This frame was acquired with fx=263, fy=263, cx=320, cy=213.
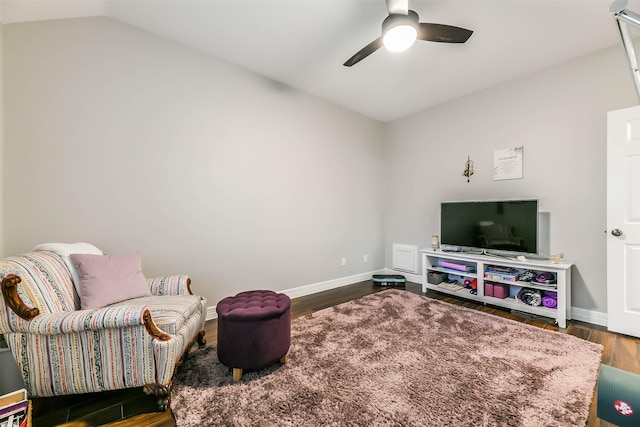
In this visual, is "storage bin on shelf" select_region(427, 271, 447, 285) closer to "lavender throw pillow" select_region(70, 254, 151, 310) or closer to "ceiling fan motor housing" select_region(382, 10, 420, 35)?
"ceiling fan motor housing" select_region(382, 10, 420, 35)

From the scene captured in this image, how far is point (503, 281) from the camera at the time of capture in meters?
2.96

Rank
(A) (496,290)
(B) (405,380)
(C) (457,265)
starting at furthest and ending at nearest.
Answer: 1. (C) (457,265)
2. (A) (496,290)
3. (B) (405,380)

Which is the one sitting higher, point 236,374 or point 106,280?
point 106,280

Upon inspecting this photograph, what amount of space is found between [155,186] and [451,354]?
2902 millimetres

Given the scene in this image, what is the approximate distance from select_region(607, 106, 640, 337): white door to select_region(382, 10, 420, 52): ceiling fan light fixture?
207 cm

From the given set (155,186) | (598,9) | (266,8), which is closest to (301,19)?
(266,8)

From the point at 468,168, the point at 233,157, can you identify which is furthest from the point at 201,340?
the point at 468,168

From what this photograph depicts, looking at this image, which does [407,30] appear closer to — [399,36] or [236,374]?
[399,36]

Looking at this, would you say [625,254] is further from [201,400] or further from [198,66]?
[198,66]

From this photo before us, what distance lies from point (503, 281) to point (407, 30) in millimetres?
2747

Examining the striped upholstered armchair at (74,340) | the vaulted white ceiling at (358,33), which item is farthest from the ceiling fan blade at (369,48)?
the striped upholstered armchair at (74,340)

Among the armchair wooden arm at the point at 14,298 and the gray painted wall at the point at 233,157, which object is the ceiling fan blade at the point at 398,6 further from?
the armchair wooden arm at the point at 14,298

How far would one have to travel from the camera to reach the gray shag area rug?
4.59ft

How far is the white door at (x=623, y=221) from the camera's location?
7.50 ft
